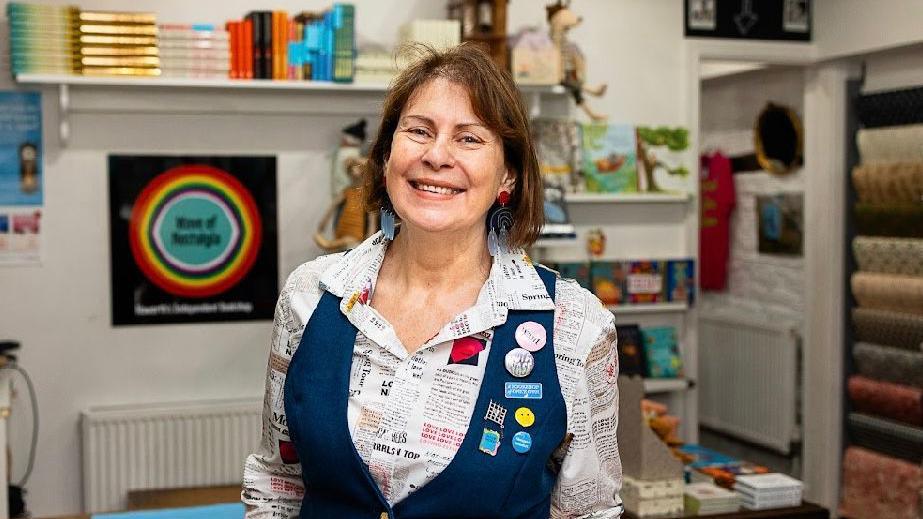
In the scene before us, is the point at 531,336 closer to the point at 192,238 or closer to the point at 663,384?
the point at 192,238

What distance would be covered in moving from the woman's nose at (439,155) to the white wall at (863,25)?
3.50m

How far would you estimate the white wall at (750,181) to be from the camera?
20.2 feet

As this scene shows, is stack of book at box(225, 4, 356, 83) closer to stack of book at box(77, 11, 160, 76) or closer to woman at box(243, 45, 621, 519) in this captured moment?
stack of book at box(77, 11, 160, 76)

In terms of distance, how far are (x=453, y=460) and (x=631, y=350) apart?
342cm

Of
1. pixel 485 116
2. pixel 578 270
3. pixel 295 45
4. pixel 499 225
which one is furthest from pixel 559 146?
pixel 485 116

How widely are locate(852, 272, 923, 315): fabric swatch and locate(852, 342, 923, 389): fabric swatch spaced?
0.18 meters

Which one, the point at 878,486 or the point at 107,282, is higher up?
the point at 107,282

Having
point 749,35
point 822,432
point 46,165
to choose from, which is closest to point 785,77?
point 749,35

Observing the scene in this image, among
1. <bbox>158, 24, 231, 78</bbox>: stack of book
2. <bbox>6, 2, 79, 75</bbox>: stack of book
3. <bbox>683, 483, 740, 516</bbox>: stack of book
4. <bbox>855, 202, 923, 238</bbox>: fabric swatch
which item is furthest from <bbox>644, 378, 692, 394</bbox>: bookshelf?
<bbox>6, 2, 79, 75</bbox>: stack of book

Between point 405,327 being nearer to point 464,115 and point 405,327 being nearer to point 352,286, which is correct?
point 352,286

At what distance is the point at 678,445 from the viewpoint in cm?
361

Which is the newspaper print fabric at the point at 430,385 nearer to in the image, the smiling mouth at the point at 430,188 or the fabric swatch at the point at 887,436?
the smiling mouth at the point at 430,188

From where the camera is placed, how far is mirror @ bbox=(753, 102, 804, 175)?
604cm

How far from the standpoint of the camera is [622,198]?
4.91 meters
